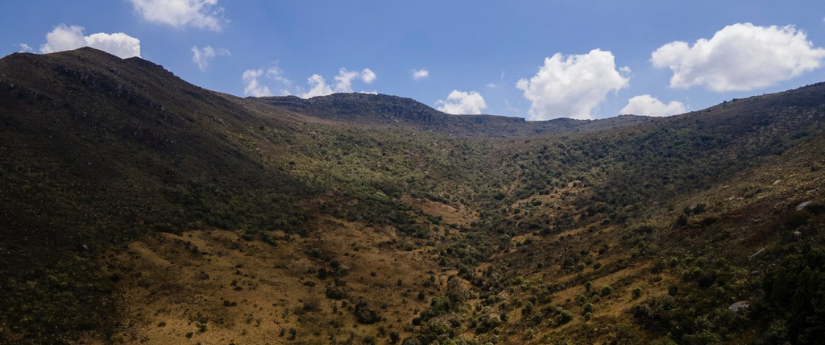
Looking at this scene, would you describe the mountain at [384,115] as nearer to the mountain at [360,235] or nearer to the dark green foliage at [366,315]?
the mountain at [360,235]

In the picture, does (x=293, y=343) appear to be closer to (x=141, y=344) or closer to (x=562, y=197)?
(x=141, y=344)

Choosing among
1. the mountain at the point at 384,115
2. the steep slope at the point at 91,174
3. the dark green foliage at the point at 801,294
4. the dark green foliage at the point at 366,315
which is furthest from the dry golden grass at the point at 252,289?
the mountain at the point at 384,115

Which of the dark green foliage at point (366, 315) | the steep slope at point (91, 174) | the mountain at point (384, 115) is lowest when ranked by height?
the dark green foliage at point (366, 315)

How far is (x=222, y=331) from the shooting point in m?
31.0

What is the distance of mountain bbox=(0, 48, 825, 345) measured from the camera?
25.2 meters

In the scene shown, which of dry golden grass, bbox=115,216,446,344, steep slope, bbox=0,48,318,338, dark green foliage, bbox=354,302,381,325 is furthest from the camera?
dark green foliage, bbox=354,302,381,325

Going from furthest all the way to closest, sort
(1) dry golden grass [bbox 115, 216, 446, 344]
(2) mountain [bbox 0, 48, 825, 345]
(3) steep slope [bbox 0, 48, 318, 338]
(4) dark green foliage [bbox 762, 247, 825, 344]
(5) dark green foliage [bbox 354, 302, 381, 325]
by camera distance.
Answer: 1. (5) dark green foliage [bbox 354, 302, 381, 325]
2. (1) dry golden grass [bbox 115, 216, 446, 344]
3. (3) steep slope [bbox 0, 48, 318, 338]
4. (2) mountain [bbox 0, 48, 825, 345]
5. (4) dark green foliage [bbox 762, 247, 825, 344]

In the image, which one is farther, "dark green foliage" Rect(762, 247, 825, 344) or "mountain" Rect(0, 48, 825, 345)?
"mountain" Rect(0, 48, 825, 345)

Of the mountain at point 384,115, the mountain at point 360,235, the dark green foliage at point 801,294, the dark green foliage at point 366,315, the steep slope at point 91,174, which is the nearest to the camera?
the dark green foliage at point 801,294

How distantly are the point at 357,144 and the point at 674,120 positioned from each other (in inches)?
3767

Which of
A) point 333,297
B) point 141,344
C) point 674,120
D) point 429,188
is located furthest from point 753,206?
point 674,120

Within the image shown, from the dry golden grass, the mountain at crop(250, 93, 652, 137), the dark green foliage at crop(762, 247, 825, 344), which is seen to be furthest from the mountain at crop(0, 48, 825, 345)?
the mountain at crop(250, 93, 652, 137)

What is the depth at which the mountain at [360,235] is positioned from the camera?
82.6 ft

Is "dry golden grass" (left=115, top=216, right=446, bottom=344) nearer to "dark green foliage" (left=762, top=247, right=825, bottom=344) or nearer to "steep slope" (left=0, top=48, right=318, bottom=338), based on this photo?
"steep slope" (left=0, top=48, right=318, bottom=338)
